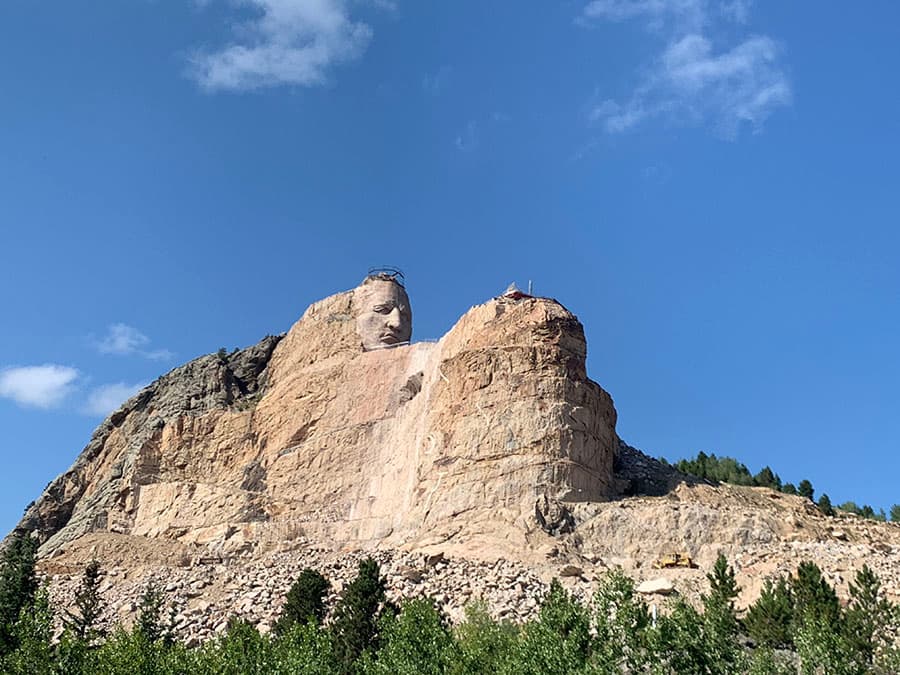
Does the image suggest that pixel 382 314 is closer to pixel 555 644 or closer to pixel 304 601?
pixel 304 601

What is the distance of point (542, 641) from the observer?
30594 millimetres

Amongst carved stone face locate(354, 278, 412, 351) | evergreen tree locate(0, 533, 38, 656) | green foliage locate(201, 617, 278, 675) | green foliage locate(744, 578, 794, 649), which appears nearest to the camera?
green foliage locate(201, 617, 278, 675)

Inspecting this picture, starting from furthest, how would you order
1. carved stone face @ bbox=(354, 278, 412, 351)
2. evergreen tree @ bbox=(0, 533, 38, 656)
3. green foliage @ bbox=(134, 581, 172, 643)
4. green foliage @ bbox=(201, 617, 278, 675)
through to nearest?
carved stone face @ bbox=(354, 278, 412, 351)
evergreen tree @ bbox=(0, 533, 38, 656)
green foliage @ bbox=(134, 581, 172, 643)
green foliage @ bbox=(201, 617, 278, 675)

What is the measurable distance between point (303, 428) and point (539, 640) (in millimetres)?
28567

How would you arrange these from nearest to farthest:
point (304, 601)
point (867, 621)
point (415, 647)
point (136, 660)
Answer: point (136, 660)
point (415, 647)
point (867, 621)
point (304, 601)

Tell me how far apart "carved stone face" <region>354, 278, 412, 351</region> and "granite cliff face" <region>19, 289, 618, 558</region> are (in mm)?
644

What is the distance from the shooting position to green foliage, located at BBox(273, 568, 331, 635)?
38.8m

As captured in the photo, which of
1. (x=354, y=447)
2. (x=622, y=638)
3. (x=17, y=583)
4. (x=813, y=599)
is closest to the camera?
(x=622, y=638)

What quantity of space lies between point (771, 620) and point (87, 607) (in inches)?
943

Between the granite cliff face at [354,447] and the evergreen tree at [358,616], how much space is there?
20.3 ft

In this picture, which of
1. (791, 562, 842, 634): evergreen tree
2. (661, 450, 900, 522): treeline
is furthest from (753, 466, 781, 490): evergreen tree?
(791, 562, 842, 634): evergreen tree

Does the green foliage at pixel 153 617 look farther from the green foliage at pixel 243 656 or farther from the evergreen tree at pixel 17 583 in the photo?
the green foliage at pixel 243 656

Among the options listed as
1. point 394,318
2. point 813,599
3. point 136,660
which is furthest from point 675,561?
point 394,318

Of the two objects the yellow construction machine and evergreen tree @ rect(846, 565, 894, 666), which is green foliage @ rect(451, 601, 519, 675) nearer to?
the yellow construction machine
